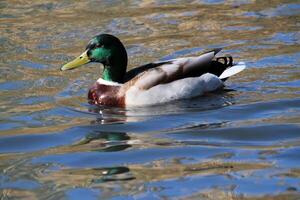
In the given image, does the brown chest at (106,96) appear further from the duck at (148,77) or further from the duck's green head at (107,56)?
the duck's green head at (107,56)

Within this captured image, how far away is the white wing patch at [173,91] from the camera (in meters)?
10.1

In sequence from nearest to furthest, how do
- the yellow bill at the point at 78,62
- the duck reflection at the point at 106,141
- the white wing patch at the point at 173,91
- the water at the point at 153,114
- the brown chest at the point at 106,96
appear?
the water at the point at 153,114 → the duck reflection at the point at 106,141 → the white wing patch at the point at 173,91 → the brown chest at the point at 106,96 → the yellow bill at the point at 78,62

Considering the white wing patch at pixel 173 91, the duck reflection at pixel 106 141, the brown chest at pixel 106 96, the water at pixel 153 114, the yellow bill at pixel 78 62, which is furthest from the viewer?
the yellow bill at pixel 78 62

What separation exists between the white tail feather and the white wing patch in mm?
125

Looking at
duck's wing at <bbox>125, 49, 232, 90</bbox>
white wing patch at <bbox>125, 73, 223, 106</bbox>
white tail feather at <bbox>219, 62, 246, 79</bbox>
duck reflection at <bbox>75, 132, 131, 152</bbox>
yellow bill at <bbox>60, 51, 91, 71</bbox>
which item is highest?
yellow bill at <bbox>60, 51, 91, 71</bbox>

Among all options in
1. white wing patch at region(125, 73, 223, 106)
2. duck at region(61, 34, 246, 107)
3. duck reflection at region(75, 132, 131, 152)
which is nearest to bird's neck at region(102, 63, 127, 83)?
duck at region(61, 34, 246, 107)

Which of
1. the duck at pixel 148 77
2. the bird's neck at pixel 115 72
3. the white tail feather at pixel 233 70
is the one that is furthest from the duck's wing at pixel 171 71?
the bird's neck at pixel 115 72

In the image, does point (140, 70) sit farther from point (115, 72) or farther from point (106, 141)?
point (106, 141)

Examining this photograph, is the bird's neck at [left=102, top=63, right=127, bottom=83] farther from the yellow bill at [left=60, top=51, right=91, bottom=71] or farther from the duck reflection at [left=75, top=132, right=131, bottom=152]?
the duck reflection at [left=75, top=132, right=131, bottom=152]

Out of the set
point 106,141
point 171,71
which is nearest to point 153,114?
point 171,71

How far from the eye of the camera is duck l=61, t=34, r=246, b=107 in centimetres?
1016

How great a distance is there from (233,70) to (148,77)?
1137 mm

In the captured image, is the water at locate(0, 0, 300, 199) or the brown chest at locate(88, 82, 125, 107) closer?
the water at locate(0, 0, 300, 199)

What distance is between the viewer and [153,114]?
9.59 metres
